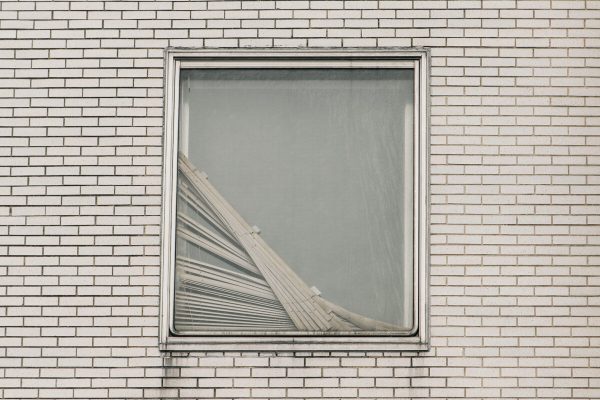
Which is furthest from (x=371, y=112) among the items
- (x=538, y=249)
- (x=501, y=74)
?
(x=538, y=249)

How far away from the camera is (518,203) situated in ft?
20.1

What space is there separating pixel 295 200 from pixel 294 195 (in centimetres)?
4

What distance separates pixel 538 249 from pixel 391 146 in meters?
1.20

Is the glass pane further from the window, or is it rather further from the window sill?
the window sill

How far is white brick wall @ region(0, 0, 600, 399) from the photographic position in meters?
6.04

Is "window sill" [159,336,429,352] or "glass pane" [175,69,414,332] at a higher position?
"glass pane" [175,69,414,332]

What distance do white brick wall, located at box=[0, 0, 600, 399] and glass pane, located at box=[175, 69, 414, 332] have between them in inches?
9.0

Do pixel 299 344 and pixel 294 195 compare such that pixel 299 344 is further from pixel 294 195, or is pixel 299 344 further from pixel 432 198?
pixel 432 198

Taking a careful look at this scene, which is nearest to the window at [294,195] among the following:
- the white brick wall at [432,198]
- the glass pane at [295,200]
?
the glass pane at [295,200]

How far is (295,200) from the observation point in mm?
6262

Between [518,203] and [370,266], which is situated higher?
[518,203]

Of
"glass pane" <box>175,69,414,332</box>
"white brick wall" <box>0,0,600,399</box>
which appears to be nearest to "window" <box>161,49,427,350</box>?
"glass pane" <box>175,69,414,332</box>

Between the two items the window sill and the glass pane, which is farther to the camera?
the glass pane

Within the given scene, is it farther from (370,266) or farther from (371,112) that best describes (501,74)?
(370,266)
